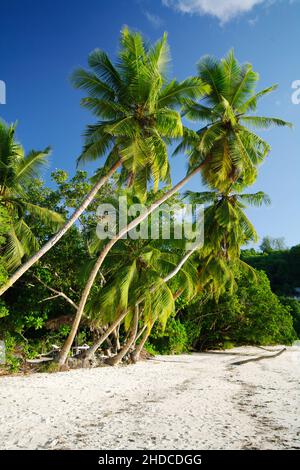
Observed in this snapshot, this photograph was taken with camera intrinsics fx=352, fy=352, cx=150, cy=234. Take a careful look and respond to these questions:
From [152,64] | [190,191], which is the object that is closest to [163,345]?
[190,191]

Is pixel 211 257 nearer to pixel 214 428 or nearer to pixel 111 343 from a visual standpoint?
pixel 111 343

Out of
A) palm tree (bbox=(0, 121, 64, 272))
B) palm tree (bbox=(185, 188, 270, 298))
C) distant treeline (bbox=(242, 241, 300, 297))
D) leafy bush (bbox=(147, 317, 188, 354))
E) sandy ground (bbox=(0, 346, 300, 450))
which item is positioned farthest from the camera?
distant treeline (bbox=(242, 241, 300, 297))

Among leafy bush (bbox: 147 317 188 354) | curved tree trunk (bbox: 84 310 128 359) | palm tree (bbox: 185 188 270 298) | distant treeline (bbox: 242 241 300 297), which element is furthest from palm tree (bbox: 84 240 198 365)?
distant treeline (bbox: 242 241 300 297)

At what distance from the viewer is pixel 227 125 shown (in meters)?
13.1

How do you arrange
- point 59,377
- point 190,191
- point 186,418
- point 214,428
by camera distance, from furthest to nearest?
point 190,191, point 59,377, point 186,418, point 214,428

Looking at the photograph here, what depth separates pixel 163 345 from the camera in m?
20.8

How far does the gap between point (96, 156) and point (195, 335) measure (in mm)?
15325

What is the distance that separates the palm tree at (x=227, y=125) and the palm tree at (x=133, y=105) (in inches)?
51.9

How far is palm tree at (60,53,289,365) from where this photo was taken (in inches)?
497

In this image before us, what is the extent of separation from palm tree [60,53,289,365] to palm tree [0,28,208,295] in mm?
1232

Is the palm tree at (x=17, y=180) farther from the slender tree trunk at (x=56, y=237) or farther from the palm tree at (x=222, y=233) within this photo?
the palm tree at (x=222, y=233)

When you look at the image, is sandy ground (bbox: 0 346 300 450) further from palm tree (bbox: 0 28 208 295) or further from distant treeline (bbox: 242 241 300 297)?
distant treeline (bbox: 242 241 300 297)

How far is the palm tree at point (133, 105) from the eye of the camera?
10938 millimetres
